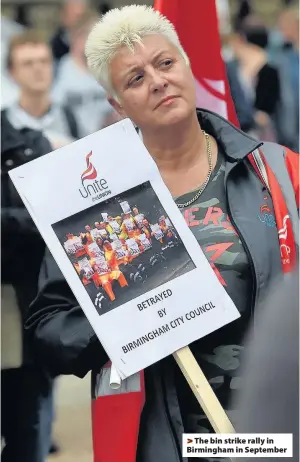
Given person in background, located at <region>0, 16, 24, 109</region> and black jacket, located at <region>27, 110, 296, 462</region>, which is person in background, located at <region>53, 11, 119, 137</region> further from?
black jacket, located at <region>27, 110, 296, 462</region>

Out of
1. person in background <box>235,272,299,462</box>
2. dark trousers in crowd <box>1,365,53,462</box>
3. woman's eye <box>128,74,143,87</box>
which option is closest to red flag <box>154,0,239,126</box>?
woman's eye <box>128,74,143,87</box>

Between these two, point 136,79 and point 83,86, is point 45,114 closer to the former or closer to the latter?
point 83,86

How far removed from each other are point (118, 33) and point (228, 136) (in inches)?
12.0

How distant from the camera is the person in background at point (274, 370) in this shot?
119cm

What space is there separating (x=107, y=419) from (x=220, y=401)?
251 mm

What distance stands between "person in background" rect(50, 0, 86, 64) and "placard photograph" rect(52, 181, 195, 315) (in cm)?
38

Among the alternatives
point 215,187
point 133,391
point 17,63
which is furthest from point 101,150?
point 133,391

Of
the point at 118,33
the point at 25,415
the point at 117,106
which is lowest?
the point at 25,415

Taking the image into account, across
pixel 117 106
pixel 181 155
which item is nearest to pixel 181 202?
pixel 181 155

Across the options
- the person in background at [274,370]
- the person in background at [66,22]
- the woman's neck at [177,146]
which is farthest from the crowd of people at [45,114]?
the person in background at [274,370]

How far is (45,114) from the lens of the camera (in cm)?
170

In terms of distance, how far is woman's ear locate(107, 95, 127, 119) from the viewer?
1550 mm

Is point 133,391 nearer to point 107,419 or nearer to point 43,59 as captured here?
point 107,419

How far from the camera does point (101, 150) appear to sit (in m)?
1.48
